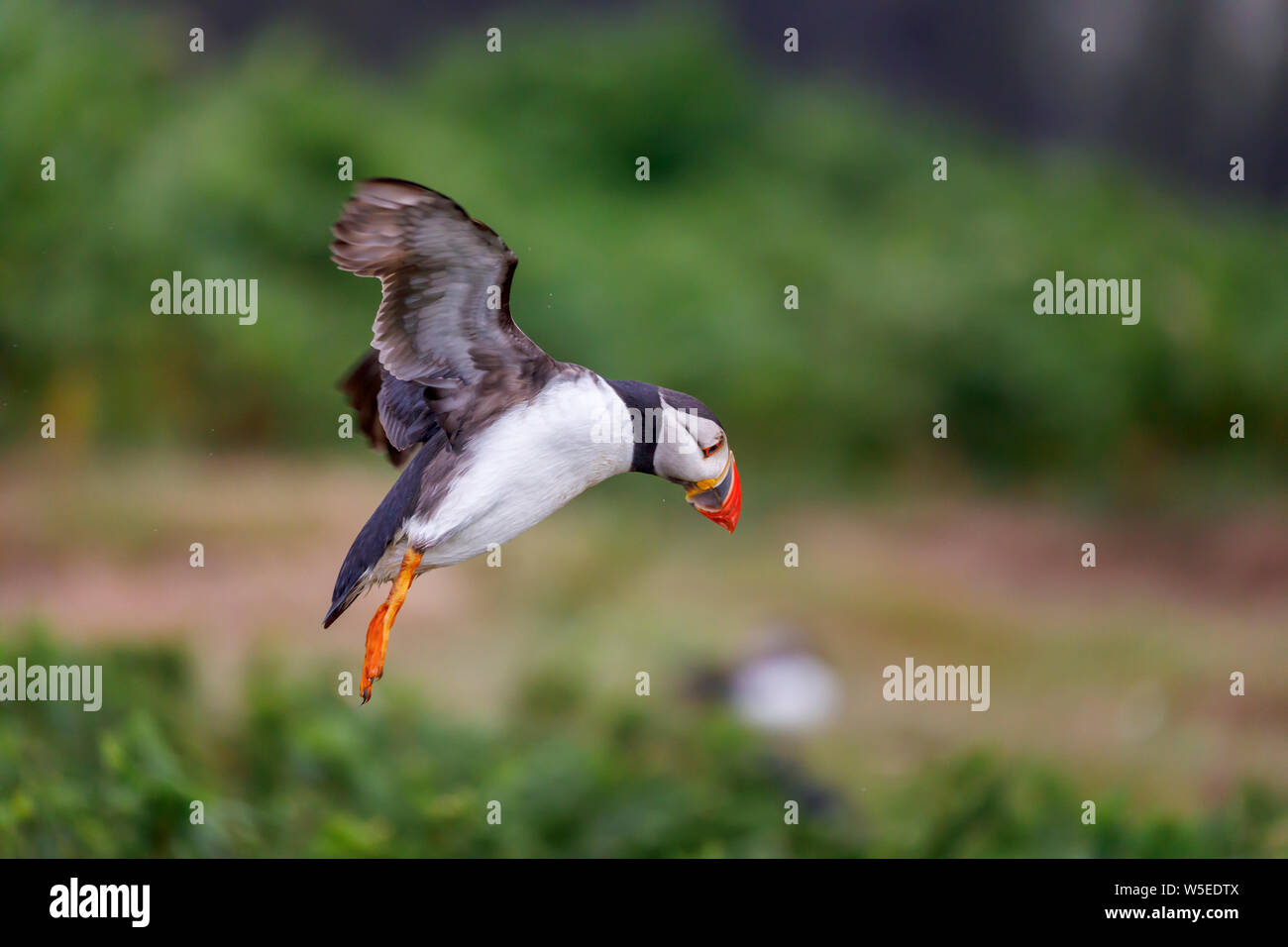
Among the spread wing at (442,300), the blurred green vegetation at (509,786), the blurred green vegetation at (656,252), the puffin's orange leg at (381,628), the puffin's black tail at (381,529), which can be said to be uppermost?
the blurred green vegetation at (656,252)

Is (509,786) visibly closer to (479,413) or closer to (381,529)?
(381,529)

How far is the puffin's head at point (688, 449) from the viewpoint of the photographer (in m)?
2.55

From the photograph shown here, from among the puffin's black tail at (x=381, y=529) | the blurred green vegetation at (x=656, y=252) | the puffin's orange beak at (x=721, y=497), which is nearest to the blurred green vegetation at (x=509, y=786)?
the blurred green vegetation at (x=656, y=252)

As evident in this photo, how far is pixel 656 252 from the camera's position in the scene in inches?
345

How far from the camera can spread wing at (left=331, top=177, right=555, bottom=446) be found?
2.50 meters

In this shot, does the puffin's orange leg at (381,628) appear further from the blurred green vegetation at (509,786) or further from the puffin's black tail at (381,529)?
the blurred green vegetation at (509,786)

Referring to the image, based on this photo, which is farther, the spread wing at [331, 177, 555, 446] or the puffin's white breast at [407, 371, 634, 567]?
the puffin's white breast at [407, 371, 634, 567]

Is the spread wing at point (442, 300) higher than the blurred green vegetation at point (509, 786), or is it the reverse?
the spread wing at point (442, 300)

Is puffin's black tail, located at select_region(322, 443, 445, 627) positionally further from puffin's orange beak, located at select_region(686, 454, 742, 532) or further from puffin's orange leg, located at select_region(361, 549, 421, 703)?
puffin's orange beak, located at select_region(686, 454, 742, 532)

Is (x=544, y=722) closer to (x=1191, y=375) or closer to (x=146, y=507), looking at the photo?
(x=146, y=507)

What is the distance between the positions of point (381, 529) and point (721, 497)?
706mm

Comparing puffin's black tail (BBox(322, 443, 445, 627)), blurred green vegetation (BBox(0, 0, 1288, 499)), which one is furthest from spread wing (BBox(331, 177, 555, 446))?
→ blurred green vegetation (BBox(0, 0, 1288, 499))

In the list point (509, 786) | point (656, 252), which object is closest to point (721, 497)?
point (509, 786)

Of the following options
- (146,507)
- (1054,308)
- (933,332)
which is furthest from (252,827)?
(1054,308)
